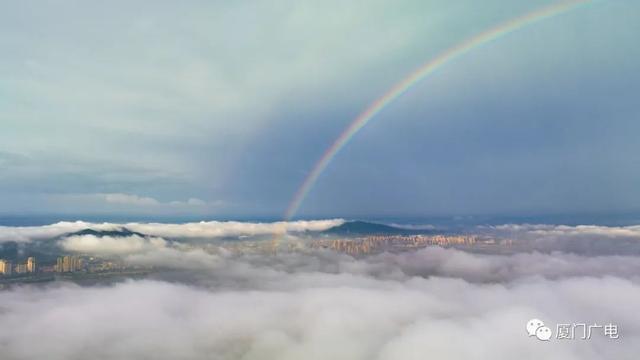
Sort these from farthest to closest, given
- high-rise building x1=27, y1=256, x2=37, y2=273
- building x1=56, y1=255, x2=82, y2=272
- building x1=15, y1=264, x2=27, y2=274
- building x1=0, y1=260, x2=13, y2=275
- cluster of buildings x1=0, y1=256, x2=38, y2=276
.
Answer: building x1=56, y1=255, x2=82, y2=272 → high-rise building x1=27, y1=256, x2=37, y2=273 → building x1=15, y1=264, x2=27, y2=274 → cluster of buildings x1=0, y1=256, x2=38, y2=276 → building x1=0, y1=260, x2=13, y2=275

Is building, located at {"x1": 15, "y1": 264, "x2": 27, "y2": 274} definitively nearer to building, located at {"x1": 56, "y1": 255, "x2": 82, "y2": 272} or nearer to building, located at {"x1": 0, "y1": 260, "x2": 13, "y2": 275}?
building, located at {"x1": 0, "y1": 260, "x2": 13, "y2": 275}

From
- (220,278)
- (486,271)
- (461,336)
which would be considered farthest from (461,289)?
(220,278)

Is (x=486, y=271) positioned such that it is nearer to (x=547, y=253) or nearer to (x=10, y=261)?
(x=547, y=253)

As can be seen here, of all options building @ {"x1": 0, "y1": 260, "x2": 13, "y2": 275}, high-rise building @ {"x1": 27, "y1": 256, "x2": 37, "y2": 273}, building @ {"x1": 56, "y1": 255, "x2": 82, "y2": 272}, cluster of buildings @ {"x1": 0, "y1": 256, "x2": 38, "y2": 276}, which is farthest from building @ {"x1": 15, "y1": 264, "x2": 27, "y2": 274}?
building @ {"x1": 56, "y1": 255, "x2": 82, "y2": 272}

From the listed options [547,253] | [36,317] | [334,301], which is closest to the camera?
[36,317]

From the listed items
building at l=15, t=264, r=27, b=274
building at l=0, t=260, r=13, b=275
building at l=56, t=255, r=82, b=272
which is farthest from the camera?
building at l=56, t=255, r=82, b=272

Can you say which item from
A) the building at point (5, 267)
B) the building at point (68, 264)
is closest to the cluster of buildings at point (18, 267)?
the building at point (5, 267)

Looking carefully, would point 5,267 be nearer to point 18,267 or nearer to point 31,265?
point 18,267
